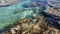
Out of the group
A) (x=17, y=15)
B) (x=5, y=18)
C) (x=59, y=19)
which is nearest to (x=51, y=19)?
(x=59, y=19)

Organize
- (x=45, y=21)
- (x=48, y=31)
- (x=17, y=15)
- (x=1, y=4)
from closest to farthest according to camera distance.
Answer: (x=48, y=31) < (x=45, y=21) < (x=17, y=15) < (x=1, y=4)

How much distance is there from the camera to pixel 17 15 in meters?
1.36

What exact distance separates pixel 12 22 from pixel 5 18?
11cm

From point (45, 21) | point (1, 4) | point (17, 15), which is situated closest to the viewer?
point (45, 21)

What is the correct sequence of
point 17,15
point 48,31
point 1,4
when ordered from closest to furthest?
point 48,31
point 17,15
point 1,4

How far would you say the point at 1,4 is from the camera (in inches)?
62.3

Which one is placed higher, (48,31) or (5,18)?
(5,18)

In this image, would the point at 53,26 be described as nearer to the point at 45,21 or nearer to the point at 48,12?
the point at 45,21

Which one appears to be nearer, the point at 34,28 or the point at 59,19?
the point at 34,28

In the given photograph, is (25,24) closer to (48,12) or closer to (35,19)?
(35,19)

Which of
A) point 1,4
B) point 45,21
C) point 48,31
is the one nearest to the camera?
point 48,31

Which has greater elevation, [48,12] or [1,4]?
[1,4]

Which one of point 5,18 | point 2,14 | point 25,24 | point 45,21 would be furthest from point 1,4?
point 45,21

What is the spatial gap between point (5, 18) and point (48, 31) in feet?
1.55
